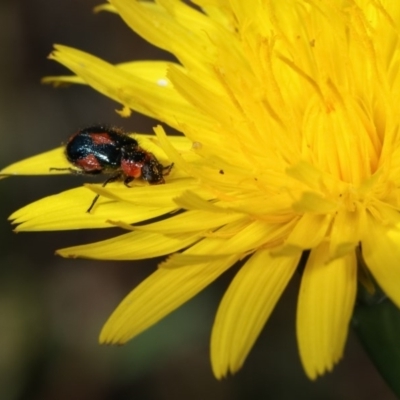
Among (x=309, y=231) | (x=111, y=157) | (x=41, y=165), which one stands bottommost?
(x=41, y=165)


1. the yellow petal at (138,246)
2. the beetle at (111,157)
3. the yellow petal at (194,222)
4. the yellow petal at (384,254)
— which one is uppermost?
the yellow petal at (384,254)

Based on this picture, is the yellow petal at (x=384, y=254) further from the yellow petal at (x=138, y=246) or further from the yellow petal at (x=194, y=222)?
the yellow petal at (x=138, y=246)

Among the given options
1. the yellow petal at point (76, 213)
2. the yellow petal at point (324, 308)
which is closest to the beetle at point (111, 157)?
the yellow petal at point (76, 213)

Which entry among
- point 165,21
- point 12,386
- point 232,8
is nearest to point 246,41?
point 232,8

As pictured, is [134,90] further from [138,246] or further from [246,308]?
[246,308]

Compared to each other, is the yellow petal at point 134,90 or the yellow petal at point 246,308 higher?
the yellow petal at point 134,90

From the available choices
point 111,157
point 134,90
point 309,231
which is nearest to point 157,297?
point 309,231

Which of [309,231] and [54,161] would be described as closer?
[309,231]

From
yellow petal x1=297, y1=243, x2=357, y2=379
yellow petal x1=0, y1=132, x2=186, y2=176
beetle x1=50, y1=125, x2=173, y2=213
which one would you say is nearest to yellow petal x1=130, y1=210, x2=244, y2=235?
yellow petal x1=297, y1=243, x2=357, y2=379

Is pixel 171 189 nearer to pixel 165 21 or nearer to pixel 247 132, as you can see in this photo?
pixel 247 132
